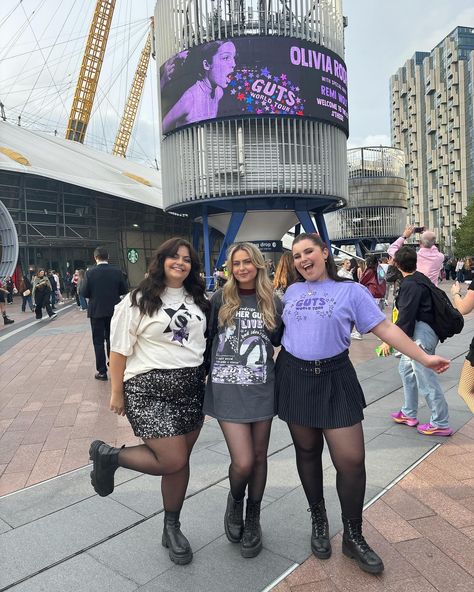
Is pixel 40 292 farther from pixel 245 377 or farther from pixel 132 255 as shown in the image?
pixel 132 255

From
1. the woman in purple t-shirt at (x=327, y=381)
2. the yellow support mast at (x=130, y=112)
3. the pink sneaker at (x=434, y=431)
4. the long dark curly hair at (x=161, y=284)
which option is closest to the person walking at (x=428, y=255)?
the pink sneaker at (x=434, y=431)

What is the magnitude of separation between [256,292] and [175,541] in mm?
1424

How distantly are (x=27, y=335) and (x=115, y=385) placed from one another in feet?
34.5

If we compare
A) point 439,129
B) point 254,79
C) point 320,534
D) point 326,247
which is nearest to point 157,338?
point 326,247

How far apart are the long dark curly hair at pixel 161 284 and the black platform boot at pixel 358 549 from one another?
137 cm

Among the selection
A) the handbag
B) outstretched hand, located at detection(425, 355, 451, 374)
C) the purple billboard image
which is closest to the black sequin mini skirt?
outstretched hand, located at detection(425, 355, 451, 374)

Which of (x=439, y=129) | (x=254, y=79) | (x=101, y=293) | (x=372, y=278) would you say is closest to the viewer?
(x=101, y=293)

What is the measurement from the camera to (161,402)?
2.54 m

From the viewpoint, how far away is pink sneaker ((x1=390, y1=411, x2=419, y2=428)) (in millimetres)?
4553

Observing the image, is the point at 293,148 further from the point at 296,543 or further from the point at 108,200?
the point at 296,543

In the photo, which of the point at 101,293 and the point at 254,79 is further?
the point at 254,79

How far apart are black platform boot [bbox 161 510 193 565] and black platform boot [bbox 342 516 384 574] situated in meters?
0.84

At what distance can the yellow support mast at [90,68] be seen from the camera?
181 ft

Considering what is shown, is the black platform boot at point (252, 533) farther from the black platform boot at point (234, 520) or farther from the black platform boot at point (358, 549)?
the black platform boot at point (358, 549)
